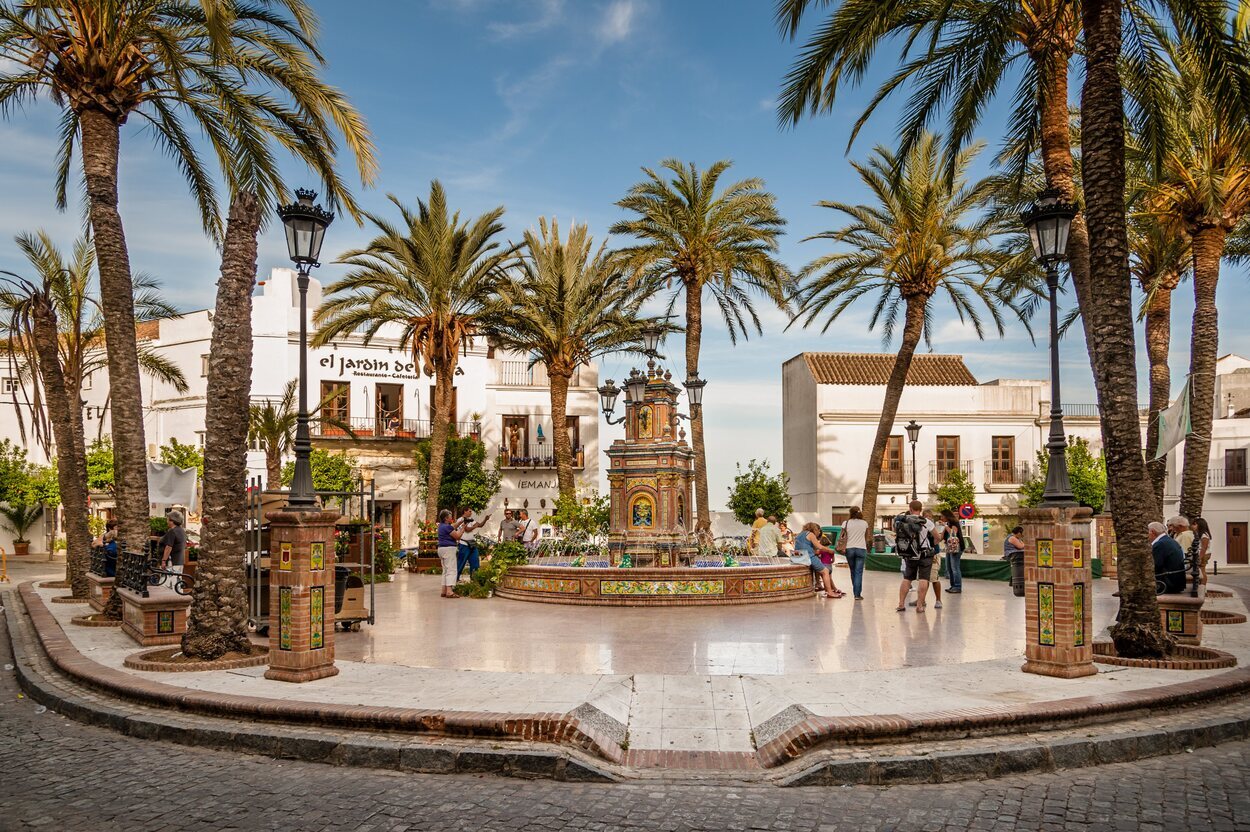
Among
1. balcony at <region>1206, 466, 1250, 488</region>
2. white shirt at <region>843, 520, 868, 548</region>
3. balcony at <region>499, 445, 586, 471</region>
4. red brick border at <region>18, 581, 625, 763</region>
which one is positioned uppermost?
balcony at <region>499, 445, 586, 471</region>

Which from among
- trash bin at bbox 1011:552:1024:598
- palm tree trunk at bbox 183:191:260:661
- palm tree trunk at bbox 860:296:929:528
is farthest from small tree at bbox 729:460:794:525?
palm tree trunk at bbox 183:191:260:661

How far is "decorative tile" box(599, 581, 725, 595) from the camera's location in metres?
15.5

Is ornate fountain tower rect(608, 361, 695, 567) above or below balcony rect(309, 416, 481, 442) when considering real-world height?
below

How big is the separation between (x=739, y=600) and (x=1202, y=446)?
9070 mm

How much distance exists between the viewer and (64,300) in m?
22.3

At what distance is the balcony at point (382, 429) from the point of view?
118 feet

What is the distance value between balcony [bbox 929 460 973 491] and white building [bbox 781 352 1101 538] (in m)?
0.04

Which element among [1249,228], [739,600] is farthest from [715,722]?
[1249,228]

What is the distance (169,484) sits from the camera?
66.2ft

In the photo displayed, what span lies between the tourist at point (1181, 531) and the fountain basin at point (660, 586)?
226 inches

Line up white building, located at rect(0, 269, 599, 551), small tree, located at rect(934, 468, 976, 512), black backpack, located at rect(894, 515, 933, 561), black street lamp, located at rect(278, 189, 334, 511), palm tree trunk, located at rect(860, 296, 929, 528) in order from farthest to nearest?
1. small tree, located at rect(934, 468, 976, 512)
2. white building, located at rect(0, 269, 599, 551)
3. palm tree trunk, located at rect(860, 296, 929, 528)
4. black backpack, located at rect(894, 515, 933, 561)
5. black street lamp, located at rect(278, 189, 334, 511)

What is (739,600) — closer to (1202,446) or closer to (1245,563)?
(1202,446)

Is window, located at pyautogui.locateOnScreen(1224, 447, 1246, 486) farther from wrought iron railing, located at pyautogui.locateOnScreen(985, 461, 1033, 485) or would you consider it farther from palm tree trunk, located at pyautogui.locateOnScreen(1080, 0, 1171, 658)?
palm tree trunk, located at pyautogui.locateOnScreen(1080, 0, 1171, 658)

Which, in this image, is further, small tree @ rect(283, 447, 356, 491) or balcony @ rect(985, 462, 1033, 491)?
balcony @ rect(985, 462, 1033, 491)
